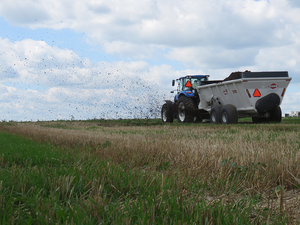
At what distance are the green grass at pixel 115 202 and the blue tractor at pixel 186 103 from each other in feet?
40.3

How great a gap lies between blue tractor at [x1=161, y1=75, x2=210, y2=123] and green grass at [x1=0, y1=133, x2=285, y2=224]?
12299 mm

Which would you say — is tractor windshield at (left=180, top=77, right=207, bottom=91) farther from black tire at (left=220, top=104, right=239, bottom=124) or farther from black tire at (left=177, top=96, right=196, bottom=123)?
black tire at (left=220, top=104, right=239, bottom=124)

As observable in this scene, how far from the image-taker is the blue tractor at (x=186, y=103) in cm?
1529

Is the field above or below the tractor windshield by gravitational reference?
below

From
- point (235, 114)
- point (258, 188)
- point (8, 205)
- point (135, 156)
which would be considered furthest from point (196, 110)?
point (8, 205)

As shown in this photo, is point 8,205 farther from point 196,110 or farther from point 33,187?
point 196,110

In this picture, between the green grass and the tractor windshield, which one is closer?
the green grass

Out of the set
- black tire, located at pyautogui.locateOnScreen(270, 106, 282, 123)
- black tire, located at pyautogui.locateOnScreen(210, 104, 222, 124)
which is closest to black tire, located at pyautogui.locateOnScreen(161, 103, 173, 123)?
black tire, located at pyautogui.locateOnScreen(210, 104, 222, 124)

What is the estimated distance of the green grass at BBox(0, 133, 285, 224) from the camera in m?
1.74

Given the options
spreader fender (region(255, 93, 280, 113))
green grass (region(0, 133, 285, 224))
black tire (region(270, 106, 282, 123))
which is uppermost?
spreader fender (region(255, 93, 280, 113))

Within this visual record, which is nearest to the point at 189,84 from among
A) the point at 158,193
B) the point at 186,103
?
the point at 186,103

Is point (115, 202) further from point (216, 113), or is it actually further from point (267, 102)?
point (216, 113)

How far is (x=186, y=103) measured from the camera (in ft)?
50.1

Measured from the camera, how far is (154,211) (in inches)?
69.6
